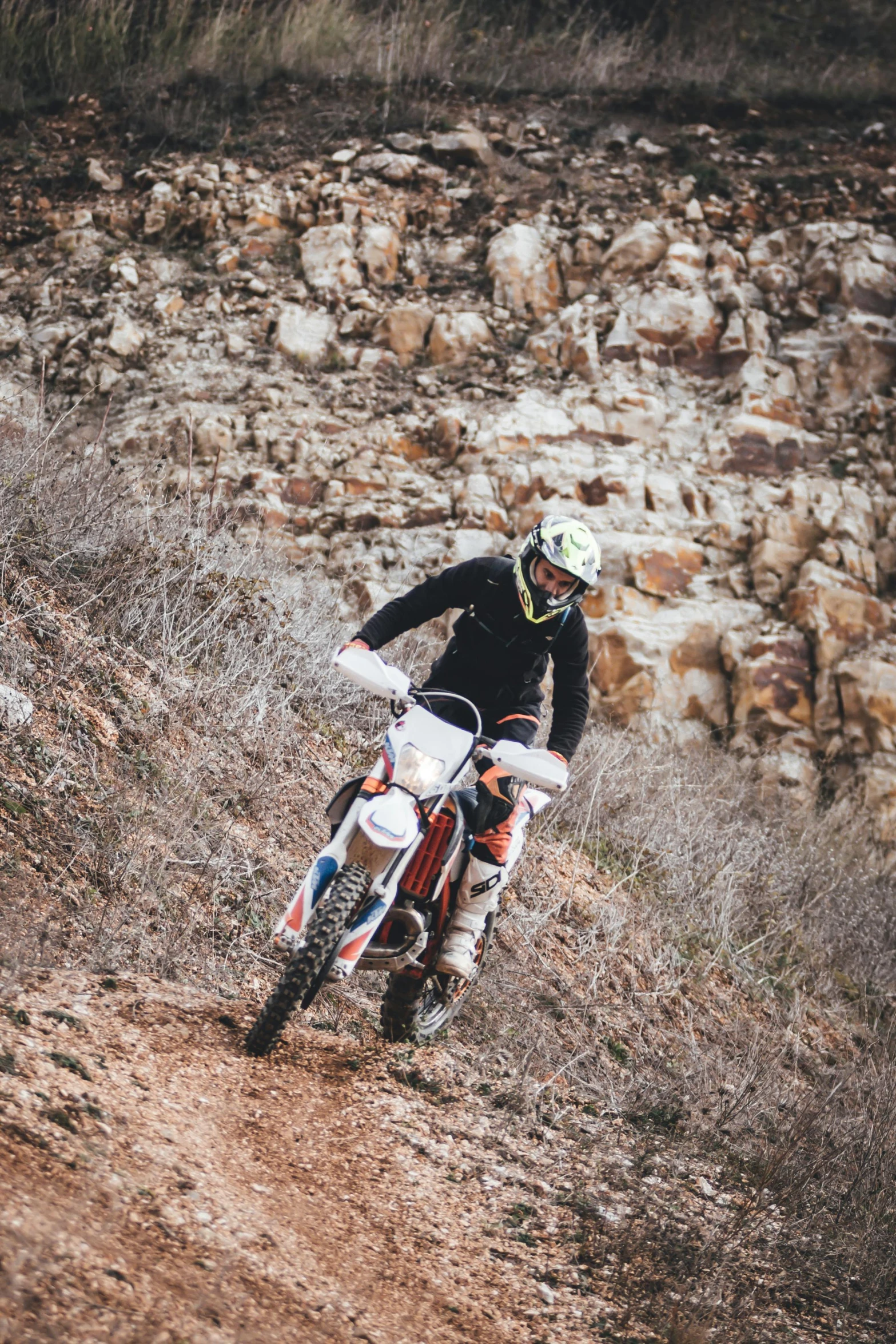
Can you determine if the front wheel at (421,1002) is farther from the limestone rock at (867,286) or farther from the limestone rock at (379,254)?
the limestone rock at (867,286)

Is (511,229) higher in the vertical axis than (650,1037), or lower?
higher

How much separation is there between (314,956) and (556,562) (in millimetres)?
1813

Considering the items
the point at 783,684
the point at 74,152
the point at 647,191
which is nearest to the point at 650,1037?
the point at 783,684

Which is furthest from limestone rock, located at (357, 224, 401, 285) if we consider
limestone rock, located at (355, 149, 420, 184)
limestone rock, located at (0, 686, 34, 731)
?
limestone rock, located at (0, 686, 34, 731)

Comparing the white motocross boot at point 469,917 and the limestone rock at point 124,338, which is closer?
the white motocross boot at point 469,917

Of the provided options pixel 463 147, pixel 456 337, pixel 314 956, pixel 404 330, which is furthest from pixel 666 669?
pixel 463 147

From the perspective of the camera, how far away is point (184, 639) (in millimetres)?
6090

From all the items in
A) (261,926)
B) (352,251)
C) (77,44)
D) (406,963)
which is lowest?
(261,926)

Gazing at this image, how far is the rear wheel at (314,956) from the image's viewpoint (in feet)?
11.1

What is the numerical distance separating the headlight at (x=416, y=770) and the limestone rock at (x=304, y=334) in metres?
8.55

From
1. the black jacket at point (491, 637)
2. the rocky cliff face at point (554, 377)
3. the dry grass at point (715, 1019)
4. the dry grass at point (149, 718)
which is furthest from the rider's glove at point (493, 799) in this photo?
the rocky cliff face at point (554, 377)

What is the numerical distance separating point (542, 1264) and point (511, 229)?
458 inches

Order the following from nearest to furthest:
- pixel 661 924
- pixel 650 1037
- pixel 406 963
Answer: pixel 406 963 → pixel 650 1037 → pixel 661 924

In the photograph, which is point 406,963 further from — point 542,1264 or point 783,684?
point 783,684
